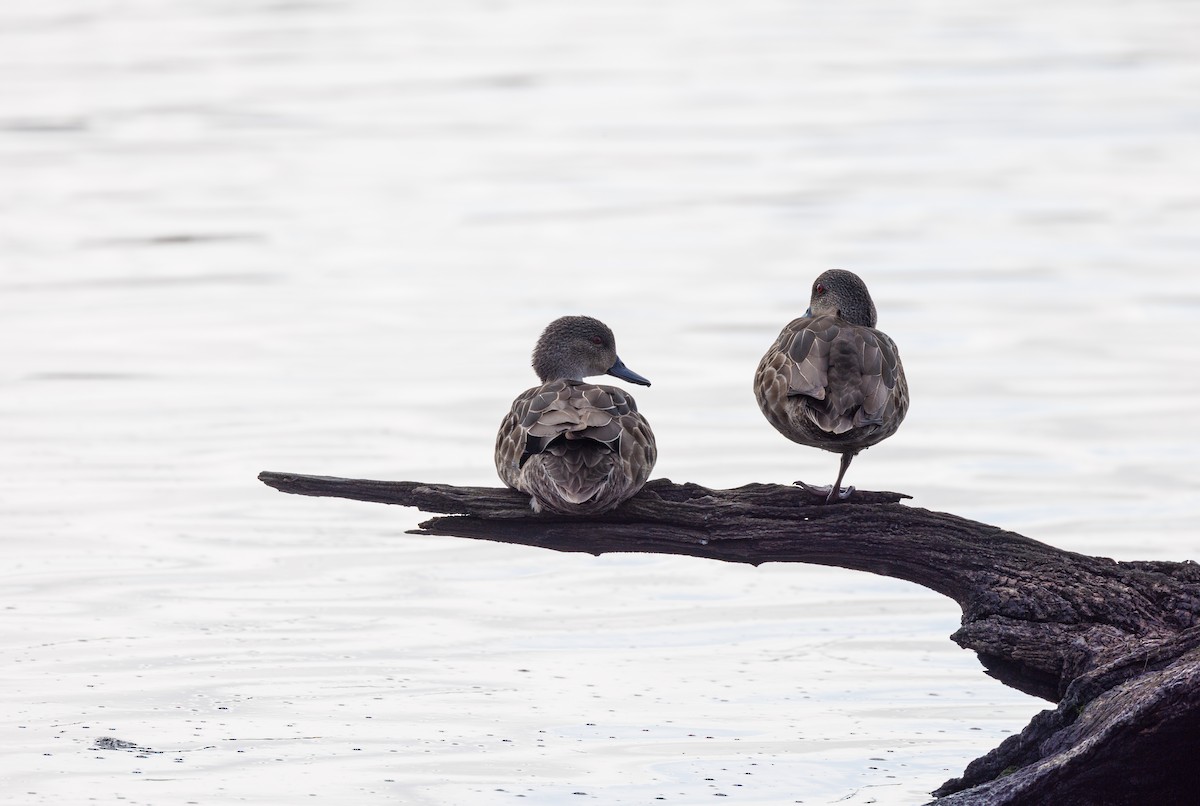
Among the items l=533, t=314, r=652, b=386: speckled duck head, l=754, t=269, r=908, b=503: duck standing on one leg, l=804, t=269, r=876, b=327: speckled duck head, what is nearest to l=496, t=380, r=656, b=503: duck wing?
l=754, t=269, r=908, b=503: duck standing on one leg

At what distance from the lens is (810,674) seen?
9.78m

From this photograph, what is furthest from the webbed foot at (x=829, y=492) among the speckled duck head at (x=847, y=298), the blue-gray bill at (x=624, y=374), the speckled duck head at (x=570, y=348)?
the blue-gray bill at (x=624, y=374)

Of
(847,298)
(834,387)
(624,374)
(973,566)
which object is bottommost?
(973,566)

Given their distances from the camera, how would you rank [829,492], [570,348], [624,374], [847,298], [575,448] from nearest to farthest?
[575,448]
[829,492]
[847,298]
[570,348]
[624,374]

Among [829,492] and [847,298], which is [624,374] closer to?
[847,298]

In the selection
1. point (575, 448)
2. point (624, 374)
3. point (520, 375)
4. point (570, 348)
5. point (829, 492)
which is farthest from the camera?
point (520, 375)

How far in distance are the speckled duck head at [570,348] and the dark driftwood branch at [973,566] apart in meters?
1.63

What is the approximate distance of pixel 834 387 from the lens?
8.02m

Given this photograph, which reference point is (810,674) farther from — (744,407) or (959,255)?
(959,255)

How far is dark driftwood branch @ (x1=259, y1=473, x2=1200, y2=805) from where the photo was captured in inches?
282

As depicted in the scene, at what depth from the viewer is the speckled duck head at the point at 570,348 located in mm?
9438

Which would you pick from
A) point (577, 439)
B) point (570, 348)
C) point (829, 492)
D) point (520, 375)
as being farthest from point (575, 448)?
point (520, 375)

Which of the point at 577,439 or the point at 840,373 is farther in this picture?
the point at 840,373

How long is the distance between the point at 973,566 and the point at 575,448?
158 centimetres
